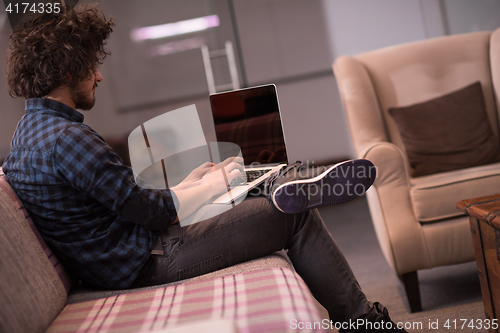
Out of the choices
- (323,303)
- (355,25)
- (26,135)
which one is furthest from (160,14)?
(323,303)

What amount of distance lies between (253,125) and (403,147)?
881 mm

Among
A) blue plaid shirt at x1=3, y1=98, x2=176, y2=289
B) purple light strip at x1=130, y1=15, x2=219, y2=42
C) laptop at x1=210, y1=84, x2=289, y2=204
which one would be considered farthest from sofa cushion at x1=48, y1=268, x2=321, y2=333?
purple light strip at x1=130, y1=15, x2=219, y2=42

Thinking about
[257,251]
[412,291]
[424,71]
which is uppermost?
[424,71]

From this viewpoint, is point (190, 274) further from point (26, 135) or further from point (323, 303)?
point (26, 135)

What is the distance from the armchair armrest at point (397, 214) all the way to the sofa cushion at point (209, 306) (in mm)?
706

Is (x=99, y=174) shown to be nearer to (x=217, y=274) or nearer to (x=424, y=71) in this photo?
(x=217, y=274)

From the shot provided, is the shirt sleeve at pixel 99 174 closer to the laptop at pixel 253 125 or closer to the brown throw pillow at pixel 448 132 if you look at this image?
the laptop at pixel 253 125

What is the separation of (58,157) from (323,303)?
73cm

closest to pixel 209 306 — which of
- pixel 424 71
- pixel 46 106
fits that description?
pixel 46 106

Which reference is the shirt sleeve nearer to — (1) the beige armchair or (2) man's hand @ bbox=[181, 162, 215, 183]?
(2) man's hand @ bbox=[181, 162, 215, 183]

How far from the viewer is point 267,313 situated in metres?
0.69

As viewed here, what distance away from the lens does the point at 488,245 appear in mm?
968

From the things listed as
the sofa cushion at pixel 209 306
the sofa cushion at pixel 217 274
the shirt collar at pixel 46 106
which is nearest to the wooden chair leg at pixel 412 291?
the sofa cushion at pixel 217 274

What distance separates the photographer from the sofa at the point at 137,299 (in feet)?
2.27
